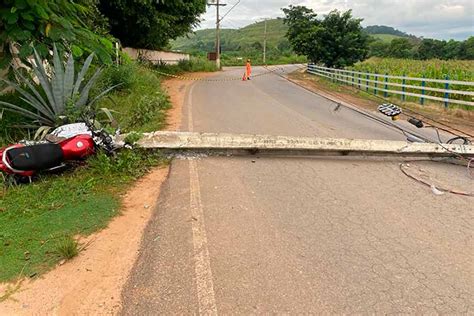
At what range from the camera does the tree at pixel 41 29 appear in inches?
233


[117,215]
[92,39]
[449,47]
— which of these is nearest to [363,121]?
[92,39]

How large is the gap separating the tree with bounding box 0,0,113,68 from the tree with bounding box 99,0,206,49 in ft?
42.7

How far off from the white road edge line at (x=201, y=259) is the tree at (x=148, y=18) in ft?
52.9

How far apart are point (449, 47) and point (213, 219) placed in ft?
216

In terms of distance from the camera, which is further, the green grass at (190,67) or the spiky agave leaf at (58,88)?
the green grass at (190,67)

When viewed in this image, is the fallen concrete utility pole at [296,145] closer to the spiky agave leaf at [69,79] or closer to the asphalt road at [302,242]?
the asphalt road at [302,242]

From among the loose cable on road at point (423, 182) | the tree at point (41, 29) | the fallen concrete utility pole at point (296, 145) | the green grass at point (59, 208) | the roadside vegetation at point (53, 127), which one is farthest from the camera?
the fallen concrete utility pole at point (296, 145)

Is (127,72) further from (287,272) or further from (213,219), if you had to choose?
(287,272)

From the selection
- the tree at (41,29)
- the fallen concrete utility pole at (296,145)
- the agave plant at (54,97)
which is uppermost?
the tree at (41,29)

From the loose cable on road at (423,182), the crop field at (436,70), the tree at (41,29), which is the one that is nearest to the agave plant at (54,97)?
the tree at (41,29)

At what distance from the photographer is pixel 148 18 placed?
21375mm

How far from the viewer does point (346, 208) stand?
185 inches

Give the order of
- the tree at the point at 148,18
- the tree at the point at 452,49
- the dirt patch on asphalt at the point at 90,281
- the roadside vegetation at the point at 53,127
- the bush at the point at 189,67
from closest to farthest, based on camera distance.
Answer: the dirt patch on asphalt at the point at 90,281 → the roadside vegetation at the point at 53,127 → the tree at the point at 148,18 → the bush at the point at 189,67 → the tree at the point at 452,49

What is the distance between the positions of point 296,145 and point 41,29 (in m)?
4.55
